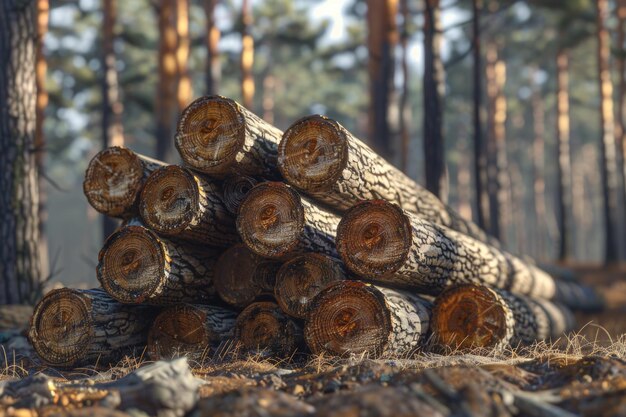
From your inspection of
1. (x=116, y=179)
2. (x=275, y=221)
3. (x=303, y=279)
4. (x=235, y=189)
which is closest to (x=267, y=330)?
(x=303, y=279)

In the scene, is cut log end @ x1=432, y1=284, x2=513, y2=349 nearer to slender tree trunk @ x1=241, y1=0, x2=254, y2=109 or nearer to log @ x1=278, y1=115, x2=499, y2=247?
log @ x1=278, y1=115, x2=499, y2=247

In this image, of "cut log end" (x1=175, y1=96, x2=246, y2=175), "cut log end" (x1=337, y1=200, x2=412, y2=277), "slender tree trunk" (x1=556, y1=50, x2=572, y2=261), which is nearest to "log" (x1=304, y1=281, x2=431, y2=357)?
"cut log end" (x1=337, y1=200, x2=412, y2=277)

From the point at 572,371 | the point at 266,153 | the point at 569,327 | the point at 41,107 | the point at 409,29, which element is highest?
the point at 409,29

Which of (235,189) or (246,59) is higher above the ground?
(246,59)

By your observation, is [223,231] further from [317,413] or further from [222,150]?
[317,413]

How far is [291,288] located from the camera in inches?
269

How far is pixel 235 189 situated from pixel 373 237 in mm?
1505

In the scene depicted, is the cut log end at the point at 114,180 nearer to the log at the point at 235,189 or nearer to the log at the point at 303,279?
the log at the point at 235,189

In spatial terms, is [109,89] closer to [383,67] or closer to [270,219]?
[383,67]

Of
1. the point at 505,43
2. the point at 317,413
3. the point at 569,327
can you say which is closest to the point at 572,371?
the point at 317,413

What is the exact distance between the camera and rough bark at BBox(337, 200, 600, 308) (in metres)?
6.55

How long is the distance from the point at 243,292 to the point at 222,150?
4.92ft

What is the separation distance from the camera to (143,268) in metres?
6.70

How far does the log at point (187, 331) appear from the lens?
6863 millimetres
